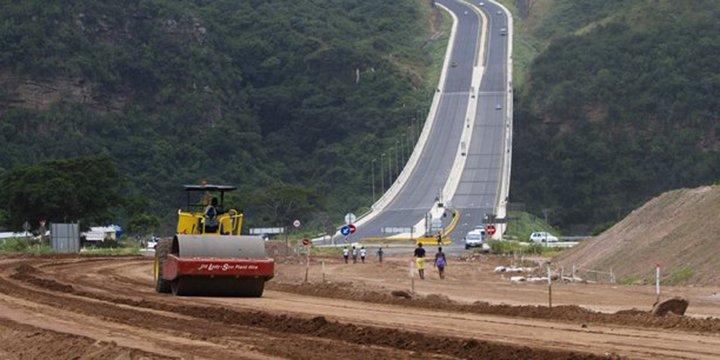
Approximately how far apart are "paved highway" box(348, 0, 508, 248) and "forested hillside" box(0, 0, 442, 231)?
551 centimetres

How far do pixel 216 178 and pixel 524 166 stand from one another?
117 ft

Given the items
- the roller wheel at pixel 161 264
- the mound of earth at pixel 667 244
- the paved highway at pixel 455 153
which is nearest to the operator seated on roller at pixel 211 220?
the roller wheel at pixel 161 264

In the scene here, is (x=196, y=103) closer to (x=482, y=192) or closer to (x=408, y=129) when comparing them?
(x=408, y=129)

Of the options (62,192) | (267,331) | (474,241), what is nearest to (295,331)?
(267,331)

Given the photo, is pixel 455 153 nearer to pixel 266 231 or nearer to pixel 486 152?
pixel 486 152

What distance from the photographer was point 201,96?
156m

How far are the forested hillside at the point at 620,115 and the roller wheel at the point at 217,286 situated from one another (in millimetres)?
95120

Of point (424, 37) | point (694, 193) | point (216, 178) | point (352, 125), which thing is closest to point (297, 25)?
point (424, 37)

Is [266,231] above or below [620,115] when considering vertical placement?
below

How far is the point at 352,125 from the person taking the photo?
6102 inches

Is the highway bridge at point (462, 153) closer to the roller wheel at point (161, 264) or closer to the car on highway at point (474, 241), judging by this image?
the car on highway at point (474, 241)

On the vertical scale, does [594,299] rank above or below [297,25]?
below

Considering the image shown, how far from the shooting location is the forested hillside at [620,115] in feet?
427

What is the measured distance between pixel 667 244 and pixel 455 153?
83.3m
